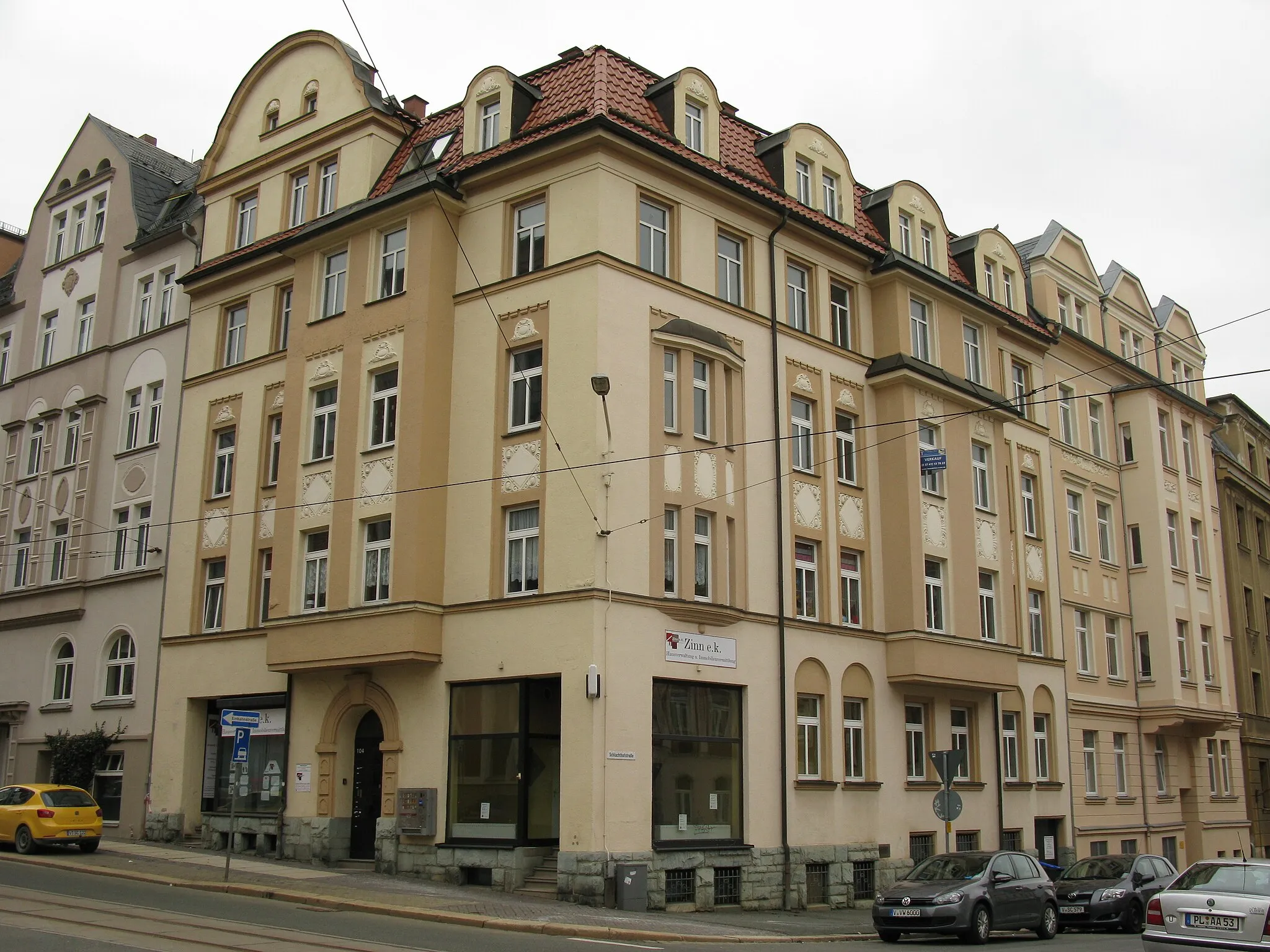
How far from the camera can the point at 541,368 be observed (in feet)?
79.8

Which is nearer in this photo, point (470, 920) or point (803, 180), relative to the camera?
point (470, 920)

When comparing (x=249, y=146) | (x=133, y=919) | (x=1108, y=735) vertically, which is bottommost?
(x=133, y=919)

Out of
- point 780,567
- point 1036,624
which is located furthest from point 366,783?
point 1036,624

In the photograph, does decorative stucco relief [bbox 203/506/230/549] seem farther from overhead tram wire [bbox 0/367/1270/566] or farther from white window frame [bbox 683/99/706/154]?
white window frame [bbox 683/99/706/154]

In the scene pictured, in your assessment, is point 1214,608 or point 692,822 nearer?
point 692,822

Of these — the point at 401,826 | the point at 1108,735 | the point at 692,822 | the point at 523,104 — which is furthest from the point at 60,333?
Result: the point at 1108,735

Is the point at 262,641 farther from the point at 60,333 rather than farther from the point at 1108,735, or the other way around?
the point at 1108,735

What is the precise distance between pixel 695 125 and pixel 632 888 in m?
15.9

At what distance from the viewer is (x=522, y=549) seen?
2391cm

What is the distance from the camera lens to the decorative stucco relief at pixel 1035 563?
113ft

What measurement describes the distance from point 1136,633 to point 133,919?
3254 centimetres

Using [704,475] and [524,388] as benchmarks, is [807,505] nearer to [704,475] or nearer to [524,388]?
[704,475]

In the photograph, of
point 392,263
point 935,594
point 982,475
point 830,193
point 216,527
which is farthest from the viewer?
point 982,475

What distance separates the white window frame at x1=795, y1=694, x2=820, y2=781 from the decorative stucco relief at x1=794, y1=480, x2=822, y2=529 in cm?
376
